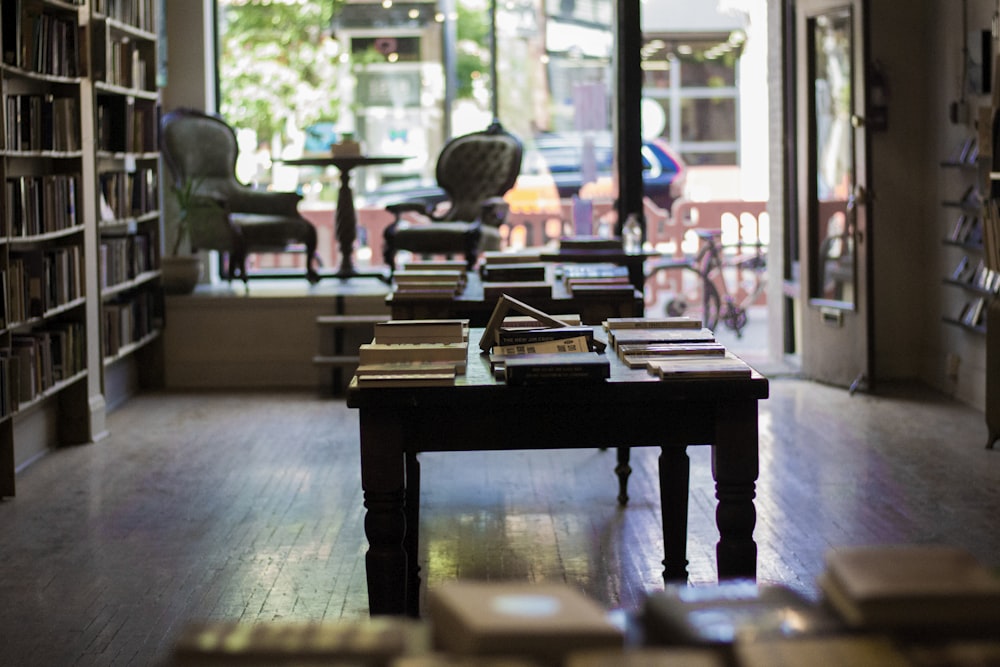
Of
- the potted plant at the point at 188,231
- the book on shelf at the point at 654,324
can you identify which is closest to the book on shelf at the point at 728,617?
the book on shelf at the point at 654,324

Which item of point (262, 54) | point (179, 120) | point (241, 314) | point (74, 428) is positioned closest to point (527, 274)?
point (74, 428)

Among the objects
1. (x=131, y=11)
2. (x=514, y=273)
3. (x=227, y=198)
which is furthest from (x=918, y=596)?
(x=227, y=198)

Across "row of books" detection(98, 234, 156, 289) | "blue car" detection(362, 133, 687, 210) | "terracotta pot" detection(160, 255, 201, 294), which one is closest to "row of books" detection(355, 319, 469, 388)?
"row of books" detection(98, 234, 156, 289)

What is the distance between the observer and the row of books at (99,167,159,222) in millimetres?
7211

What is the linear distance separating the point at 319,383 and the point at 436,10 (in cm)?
328

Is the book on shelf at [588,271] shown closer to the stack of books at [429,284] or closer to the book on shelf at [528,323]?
the stack of books at [429,284]

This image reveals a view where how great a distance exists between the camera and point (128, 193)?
759 centimetres

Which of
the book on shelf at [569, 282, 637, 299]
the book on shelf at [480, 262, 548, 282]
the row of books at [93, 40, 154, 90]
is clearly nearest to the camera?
the book on shelf at [569, 282, 637, 299]

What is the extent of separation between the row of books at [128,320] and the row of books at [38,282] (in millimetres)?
599

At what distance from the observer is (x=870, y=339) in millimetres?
7516

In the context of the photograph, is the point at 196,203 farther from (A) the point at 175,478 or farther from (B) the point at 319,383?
(A) the point at 175,478

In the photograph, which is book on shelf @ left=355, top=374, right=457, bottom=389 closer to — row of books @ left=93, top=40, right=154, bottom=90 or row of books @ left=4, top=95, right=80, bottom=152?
row of books @ left=4, top=95, right=80, bottom=152

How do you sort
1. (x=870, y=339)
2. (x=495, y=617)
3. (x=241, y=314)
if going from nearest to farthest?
1. (x=495, y=617)
2. (x=870, y=339)
3. (x=241, y=314)

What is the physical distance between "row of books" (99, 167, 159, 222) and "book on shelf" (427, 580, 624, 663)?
6.17 meters
